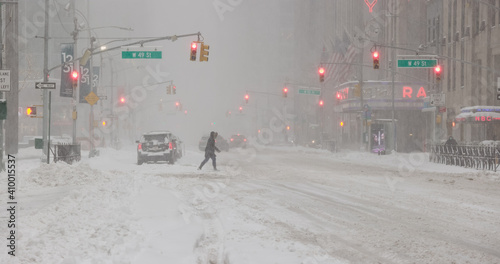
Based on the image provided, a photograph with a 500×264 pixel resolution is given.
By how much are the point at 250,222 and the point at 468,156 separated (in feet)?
72.3

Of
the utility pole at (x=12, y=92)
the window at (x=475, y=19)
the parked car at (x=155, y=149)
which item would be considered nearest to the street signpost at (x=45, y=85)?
the parked car at (x=155, y=149)

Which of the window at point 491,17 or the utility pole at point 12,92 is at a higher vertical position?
the window at point 491,17

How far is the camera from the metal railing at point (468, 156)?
27344mm

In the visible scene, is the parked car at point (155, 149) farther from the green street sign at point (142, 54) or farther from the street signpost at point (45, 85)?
the street signpost at point (45, 85)

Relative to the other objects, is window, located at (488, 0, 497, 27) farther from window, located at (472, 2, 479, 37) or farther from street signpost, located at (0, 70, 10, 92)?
street signpost, located at (0, 70, 10, 92)

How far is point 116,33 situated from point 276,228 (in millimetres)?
157351

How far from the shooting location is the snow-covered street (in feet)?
25.6

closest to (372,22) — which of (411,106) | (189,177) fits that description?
(411,106)

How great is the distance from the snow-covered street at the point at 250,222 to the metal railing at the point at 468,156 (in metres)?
9.89

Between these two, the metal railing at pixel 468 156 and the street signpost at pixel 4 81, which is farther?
the metal railing at pixel 468 156

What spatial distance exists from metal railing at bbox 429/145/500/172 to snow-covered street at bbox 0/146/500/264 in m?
9.89

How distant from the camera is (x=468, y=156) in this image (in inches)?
1170

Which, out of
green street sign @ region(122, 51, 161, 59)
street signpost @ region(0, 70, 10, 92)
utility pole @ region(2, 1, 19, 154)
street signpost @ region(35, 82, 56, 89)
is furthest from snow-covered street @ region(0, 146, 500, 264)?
utility pole @ region(2, 1, 19, 154)

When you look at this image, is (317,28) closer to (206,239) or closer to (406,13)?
(406,13)
